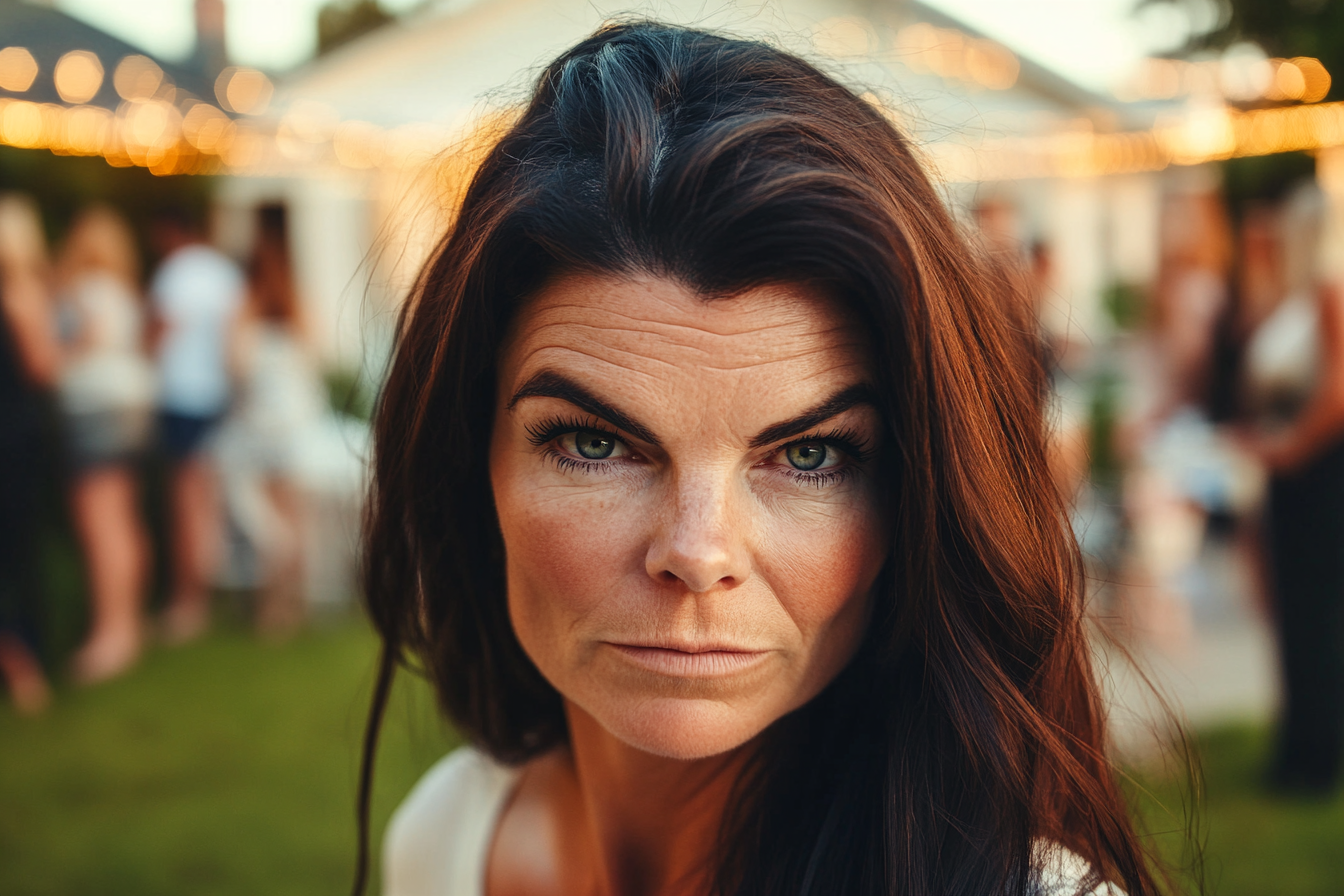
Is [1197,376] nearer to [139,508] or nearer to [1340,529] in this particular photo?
[1340,529]

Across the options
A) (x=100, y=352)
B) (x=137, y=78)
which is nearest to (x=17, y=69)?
(x=137, y=78)

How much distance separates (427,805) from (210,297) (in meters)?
5.39

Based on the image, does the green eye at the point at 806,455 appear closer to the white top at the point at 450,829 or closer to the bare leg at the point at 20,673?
the white top at the point at 450,829

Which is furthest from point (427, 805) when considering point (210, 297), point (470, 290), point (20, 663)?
point (210, 297)

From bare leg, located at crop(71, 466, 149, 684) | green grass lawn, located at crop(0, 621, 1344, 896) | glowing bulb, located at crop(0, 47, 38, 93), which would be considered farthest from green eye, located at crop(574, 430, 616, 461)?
glowing bulb, located at crop(0, 47, 38, 93)

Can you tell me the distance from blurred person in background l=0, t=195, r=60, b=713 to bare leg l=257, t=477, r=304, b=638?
133 centimetres

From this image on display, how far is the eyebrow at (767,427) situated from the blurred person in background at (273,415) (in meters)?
5.84

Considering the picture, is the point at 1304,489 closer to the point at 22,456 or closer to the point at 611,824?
the point at 611,824

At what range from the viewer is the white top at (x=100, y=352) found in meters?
5.57

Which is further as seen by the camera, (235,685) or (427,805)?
(235,685)

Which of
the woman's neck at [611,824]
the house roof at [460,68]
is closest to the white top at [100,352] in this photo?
the house roof at [460,68]

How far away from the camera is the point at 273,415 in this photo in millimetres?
6508

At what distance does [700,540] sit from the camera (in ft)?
3.40

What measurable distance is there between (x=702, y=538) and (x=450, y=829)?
92cm
